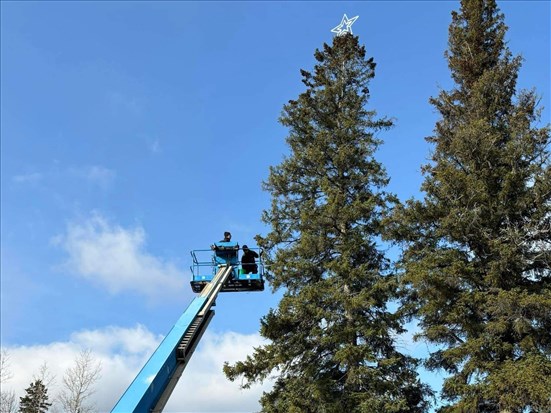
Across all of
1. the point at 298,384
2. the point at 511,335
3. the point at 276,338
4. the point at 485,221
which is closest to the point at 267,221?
the point at 276,338

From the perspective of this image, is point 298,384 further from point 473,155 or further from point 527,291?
point 473,155


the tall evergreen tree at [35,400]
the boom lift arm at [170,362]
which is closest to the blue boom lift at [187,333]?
the boom lift arm at [170,362]

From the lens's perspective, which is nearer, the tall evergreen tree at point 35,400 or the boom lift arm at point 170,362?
the boom lift arm at point 170,362

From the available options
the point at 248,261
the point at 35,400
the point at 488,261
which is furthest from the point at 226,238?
the point at 35,400

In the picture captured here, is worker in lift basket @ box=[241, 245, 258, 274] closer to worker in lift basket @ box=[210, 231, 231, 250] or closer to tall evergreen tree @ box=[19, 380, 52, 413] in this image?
worker in lift basket @ box=[210, 231, 231, 250]

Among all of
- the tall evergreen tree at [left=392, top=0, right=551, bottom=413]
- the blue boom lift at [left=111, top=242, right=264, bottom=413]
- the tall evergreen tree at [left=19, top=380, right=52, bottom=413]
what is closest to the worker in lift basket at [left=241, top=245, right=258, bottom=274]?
the blue boom lift at [left=111, top=242, right=264, bottom=413]

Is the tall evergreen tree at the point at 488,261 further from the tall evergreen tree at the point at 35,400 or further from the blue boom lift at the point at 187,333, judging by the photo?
the tall evergreen tree at the point at 35,400

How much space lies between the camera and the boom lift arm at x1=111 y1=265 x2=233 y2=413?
1116 cm

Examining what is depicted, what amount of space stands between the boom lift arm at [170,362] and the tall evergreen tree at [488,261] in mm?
6712

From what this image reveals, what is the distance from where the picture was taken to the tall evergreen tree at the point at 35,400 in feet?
135

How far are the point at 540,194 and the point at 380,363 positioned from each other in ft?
25.8

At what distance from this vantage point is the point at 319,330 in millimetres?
17750

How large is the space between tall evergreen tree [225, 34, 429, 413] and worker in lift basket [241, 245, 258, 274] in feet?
2.04

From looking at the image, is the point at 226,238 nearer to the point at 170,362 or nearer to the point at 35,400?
the point at 170,362
